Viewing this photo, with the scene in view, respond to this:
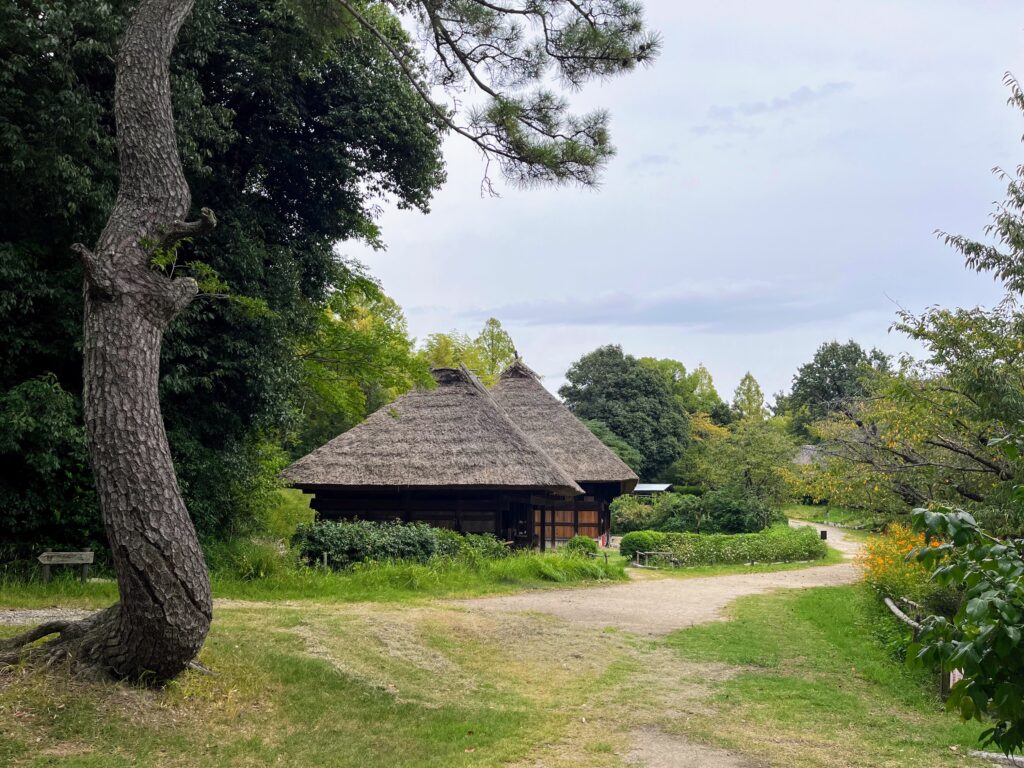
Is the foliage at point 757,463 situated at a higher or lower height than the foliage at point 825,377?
lower

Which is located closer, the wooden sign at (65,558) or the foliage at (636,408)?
the wooden sign at (65,558)

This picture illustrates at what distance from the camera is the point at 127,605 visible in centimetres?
644

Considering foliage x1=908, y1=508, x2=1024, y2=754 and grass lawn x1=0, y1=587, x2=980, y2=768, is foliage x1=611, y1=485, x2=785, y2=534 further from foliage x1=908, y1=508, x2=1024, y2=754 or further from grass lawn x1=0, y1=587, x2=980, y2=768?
foliage x1=908, y1=508, x2=1024, y2=754

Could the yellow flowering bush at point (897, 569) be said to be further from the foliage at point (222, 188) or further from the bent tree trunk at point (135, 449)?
the foliage at point (222, 188)

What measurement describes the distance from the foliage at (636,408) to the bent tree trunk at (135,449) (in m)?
39.3

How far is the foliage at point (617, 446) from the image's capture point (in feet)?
140

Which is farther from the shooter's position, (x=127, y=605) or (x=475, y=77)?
(x=475, y=77)

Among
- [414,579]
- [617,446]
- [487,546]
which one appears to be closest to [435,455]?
[487,546]

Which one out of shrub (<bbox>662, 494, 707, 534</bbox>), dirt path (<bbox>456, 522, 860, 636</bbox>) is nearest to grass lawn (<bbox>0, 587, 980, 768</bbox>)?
dirt path (<bbox>456, 522, 860, 636</bbox>)

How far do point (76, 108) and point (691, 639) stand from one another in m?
11.0

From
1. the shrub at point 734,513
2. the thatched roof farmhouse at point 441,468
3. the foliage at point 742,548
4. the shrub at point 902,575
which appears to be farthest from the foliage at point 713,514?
the shrub at point 902,575

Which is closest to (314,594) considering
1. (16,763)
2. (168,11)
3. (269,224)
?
(269,224)

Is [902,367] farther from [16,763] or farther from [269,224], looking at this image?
[16,763]

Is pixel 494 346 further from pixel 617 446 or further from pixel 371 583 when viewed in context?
pixel 371 583
